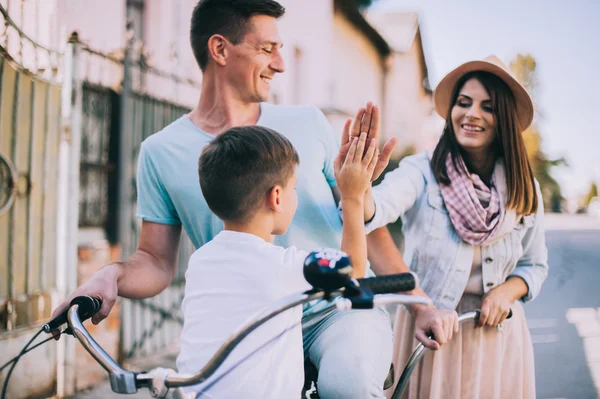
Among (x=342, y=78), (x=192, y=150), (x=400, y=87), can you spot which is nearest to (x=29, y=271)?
(x=192, y=150)

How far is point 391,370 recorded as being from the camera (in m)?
2.09

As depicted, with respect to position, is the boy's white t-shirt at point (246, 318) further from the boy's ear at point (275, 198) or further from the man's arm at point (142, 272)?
the man's arm at point (142, 272)

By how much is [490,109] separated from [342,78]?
14.0 meters

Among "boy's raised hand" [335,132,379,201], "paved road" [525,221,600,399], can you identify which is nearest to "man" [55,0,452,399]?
"boy's raised hand" [335,132,379,201]

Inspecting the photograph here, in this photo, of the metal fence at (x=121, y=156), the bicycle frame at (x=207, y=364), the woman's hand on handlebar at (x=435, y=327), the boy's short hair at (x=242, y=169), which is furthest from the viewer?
the metal fence at (x=121, y=156)

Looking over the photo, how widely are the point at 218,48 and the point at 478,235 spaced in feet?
4.16

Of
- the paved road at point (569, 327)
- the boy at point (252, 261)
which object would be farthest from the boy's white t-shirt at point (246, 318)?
the paved road at point (569, 327)

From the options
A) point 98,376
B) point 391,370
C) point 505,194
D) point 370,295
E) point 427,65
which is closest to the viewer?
point 370,295

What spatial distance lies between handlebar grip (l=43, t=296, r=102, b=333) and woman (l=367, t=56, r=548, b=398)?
4.15 ft

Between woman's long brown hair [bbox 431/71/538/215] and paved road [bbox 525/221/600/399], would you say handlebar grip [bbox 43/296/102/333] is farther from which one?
paved road [bbox 525/221/600/399]

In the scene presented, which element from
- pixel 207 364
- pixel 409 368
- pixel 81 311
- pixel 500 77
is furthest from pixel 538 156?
pixel 207 364

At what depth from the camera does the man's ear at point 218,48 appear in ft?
7.61

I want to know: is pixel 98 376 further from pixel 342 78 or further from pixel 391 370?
pixel 342 78

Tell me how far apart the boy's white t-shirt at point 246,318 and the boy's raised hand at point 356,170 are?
0.94 ft
